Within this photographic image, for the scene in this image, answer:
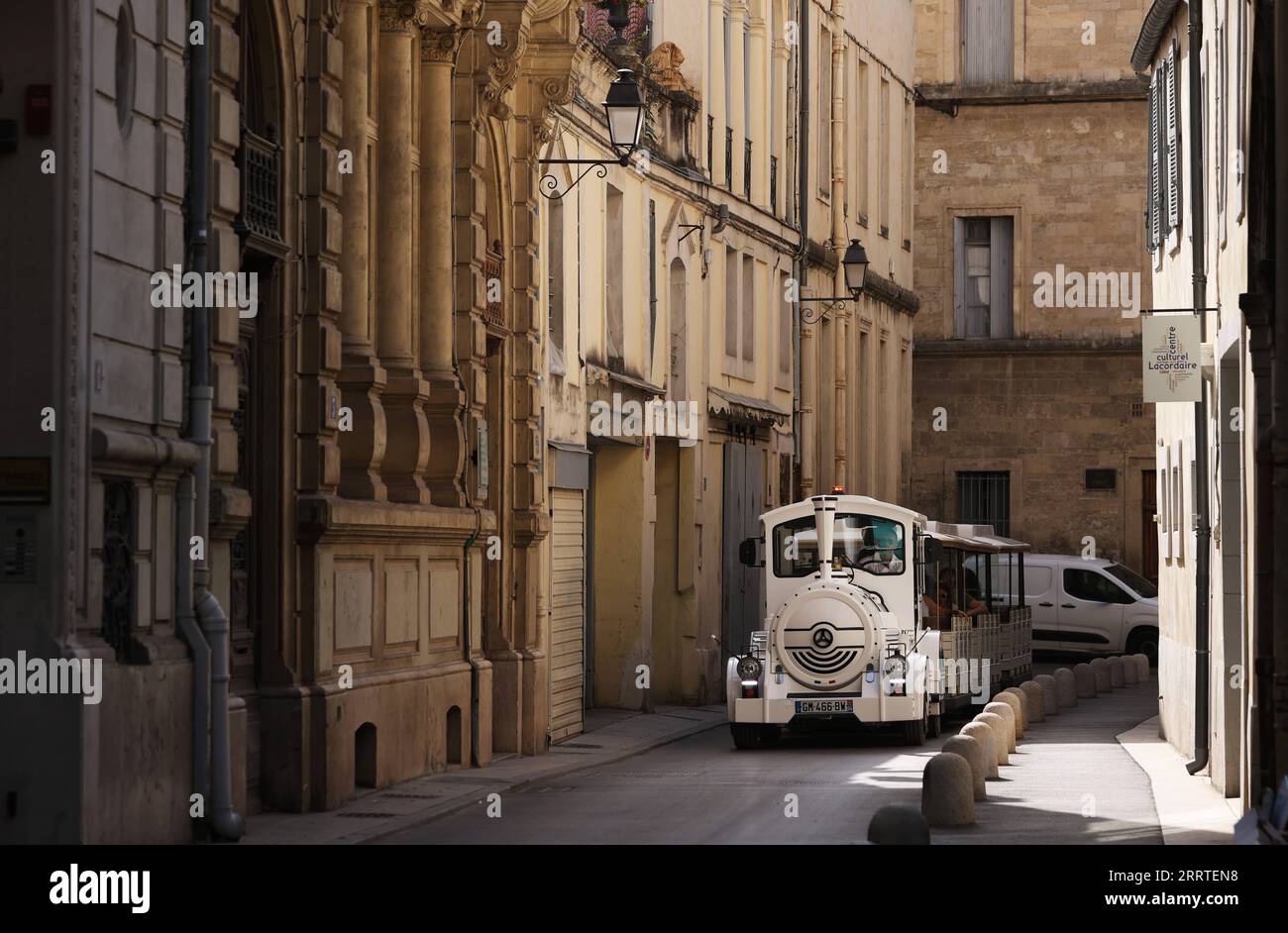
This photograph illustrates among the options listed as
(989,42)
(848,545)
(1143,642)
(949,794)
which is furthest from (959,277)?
(949,794)

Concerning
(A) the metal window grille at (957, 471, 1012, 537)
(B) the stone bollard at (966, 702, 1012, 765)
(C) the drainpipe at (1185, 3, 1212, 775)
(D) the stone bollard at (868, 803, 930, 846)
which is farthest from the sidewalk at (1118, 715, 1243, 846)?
(A) the metal window grille at (957, 471, 1012, 537)

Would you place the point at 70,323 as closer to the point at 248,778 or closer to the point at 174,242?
the point at 174,242

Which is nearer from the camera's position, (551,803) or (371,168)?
(551,803)

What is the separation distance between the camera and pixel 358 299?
18.8 m

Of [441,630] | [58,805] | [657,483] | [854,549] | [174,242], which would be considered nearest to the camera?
[58,805]

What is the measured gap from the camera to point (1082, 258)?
5078cm

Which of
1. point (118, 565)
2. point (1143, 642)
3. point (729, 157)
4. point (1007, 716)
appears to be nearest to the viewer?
point (118, 565)

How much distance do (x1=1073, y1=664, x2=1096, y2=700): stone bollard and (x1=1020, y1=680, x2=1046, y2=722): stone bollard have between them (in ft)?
15.8

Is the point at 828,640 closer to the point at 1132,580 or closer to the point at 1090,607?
Answer: the point at 1090,607

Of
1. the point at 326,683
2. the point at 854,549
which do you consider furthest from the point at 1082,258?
the point at 326,683

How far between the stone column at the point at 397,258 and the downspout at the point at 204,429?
4.88 metres

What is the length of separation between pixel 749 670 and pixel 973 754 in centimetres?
686

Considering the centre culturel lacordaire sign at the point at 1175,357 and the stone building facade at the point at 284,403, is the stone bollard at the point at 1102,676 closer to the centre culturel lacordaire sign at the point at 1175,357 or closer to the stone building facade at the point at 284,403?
the stone building facade at the point at 284,403
